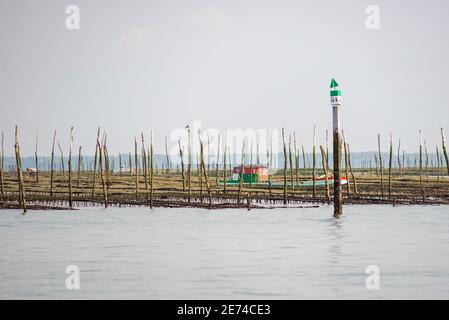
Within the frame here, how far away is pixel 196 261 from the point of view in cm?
2336

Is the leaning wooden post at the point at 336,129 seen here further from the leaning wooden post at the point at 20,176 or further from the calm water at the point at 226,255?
the leaning wooden post at the point at 20,176

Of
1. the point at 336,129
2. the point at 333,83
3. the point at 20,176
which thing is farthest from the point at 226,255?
the point at 20,176

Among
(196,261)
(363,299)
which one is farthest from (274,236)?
(363,299)

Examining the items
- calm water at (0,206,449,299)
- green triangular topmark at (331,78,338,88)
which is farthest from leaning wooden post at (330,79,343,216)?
calm water at (0,206,449,299)

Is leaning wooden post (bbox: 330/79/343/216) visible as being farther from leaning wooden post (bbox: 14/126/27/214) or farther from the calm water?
leaning wooden post (bbox: 14/126/27/214)

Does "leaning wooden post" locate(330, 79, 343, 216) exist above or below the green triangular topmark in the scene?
below

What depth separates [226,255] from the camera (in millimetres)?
24891

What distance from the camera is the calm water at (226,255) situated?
18156mm

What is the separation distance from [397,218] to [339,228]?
7570 mm

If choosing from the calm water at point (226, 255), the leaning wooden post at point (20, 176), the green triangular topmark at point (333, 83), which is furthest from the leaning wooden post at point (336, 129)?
the leaning wooden post at point (20, 176)

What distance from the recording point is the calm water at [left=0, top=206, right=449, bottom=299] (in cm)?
1816

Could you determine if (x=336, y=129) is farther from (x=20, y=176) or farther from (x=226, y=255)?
(x=20, y=176)
